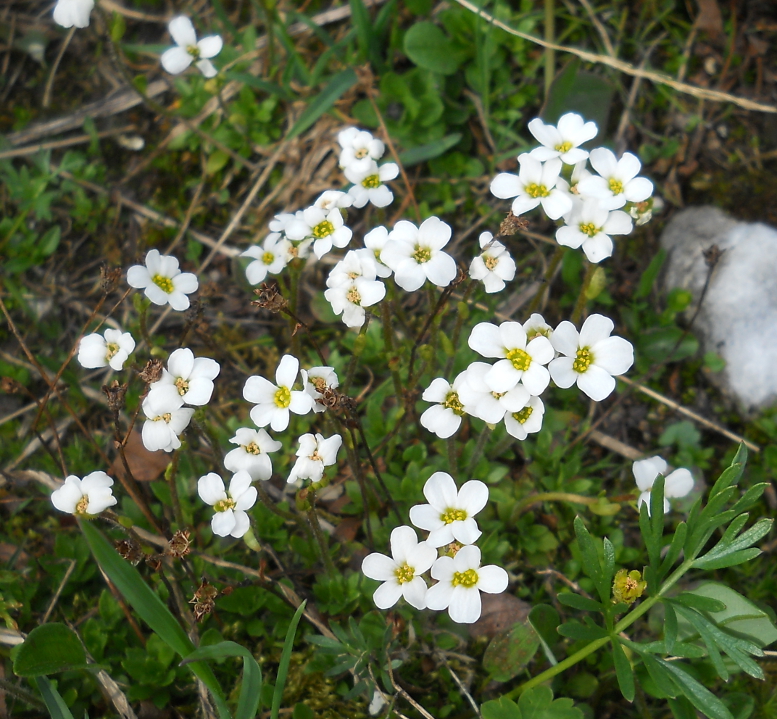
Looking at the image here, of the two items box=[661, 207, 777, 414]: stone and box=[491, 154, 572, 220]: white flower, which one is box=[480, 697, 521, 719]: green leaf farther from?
box=[661, 207, 777, 414]: stone

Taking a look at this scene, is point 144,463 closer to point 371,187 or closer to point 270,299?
point 270,299

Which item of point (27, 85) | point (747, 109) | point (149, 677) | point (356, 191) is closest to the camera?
point (149, 677)

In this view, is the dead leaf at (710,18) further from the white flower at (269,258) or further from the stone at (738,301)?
the white flower at (269,258)

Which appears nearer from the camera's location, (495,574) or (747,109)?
(495,574)

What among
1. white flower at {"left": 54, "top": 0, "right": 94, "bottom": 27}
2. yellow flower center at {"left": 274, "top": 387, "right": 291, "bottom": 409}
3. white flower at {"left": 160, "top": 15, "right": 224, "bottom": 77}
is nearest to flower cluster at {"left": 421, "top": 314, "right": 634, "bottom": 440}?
yellow flower center at {"left": 274, "top": 387, "right": 291, "bottom": 409}

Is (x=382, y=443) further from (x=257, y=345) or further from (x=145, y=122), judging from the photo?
(x=145, y=122)

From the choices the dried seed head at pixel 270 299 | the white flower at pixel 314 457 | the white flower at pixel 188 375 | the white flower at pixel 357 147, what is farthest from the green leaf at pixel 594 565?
the white flower at pixel 357 147

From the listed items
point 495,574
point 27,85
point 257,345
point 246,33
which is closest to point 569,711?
point 495,574
